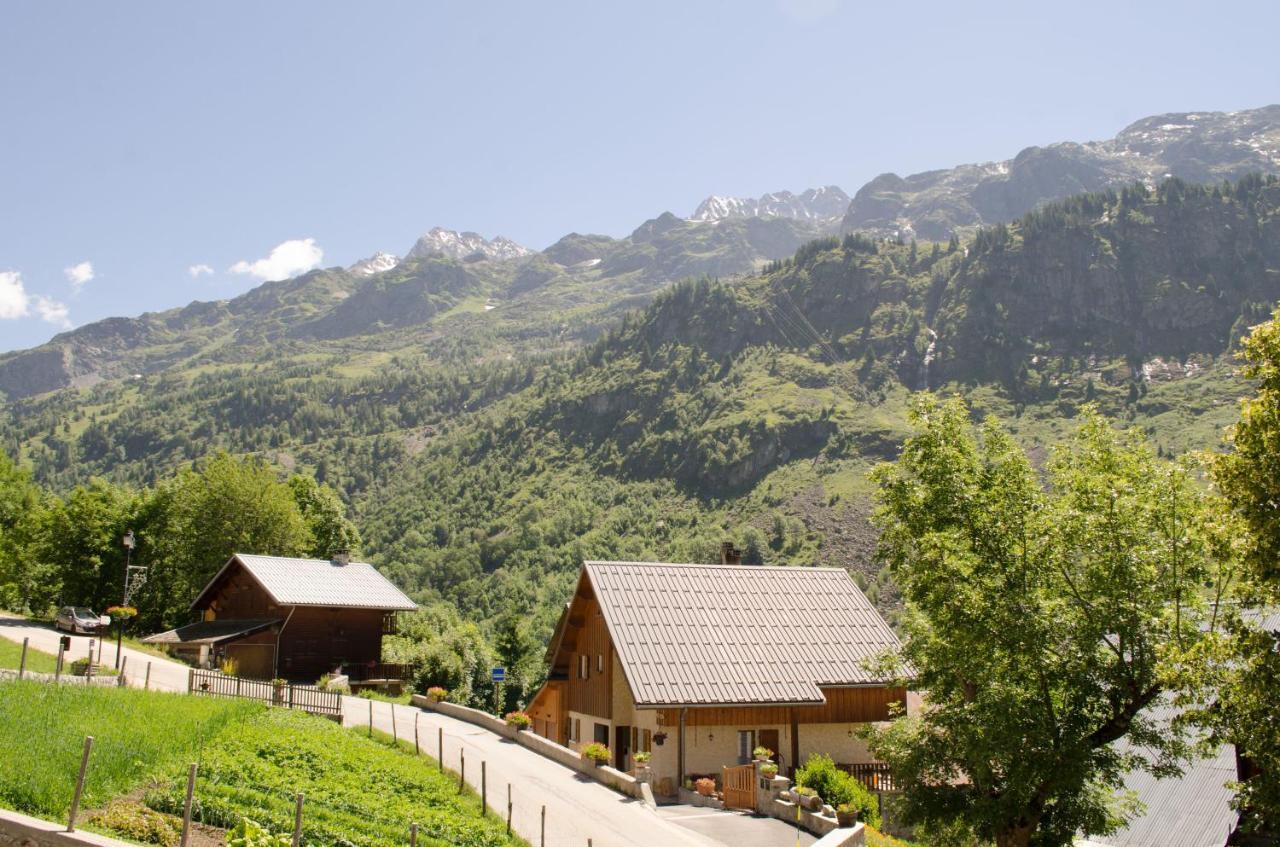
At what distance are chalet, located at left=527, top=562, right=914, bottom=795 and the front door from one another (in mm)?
48

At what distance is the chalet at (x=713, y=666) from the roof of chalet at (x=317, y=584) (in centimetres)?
1955

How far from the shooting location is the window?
1222 inches

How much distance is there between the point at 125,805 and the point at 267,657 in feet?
138

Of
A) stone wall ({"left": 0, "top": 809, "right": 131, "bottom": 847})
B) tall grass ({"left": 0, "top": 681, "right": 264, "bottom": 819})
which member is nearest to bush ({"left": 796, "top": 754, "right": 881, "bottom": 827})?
tall grass ({"left": 0, "top": 681, "right": 264, "bottom": 819})

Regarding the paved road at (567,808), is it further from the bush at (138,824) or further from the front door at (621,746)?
the bush at (138,824)

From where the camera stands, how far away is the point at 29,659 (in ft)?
114

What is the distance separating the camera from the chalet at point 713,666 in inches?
1195

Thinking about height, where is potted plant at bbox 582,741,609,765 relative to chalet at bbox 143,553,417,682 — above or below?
above

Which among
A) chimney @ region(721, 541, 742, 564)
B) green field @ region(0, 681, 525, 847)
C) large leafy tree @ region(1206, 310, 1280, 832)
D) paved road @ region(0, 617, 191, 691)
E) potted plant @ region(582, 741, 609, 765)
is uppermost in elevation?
large leafy tree @ region(1206, 310, 1280, 832)

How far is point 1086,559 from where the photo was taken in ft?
62.3

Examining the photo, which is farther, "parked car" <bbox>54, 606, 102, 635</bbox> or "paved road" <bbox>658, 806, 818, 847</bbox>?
"parked car" <bbox>54, 606, 102, 635</bbox>

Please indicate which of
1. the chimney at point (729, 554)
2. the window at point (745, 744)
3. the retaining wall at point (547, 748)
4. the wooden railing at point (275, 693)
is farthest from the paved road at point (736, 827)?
the chimney at point (729, 554)

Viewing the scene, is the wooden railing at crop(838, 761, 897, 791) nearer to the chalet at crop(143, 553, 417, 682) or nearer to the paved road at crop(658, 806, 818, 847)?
the paved road at crop(658, 806, 818, 847)

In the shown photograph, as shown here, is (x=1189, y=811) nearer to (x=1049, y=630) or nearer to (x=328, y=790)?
(x=1049, y=630)
